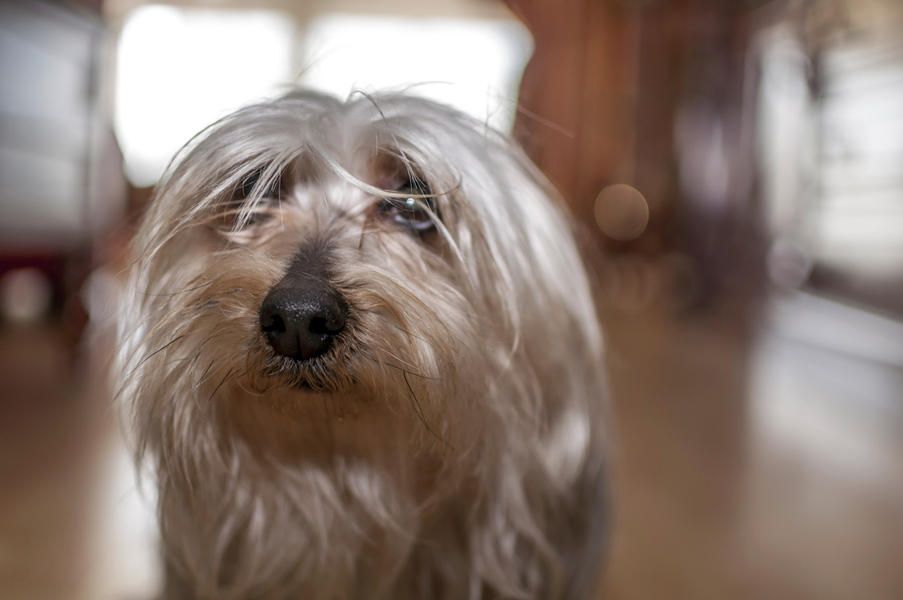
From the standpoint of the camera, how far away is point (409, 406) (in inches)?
34.0

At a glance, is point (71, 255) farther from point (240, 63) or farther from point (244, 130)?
point (240, 63)

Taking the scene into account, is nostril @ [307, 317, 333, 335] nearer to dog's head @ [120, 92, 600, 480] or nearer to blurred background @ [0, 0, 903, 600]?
dog's head @ [120, 92, 600, 480]

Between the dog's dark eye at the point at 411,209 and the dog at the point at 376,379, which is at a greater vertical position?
the dog's dark eye at the point at 411,209

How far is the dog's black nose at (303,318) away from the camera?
2.58 ft

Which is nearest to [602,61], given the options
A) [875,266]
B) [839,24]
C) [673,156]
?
[673,156]

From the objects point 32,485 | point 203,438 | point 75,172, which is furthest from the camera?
point 75,172

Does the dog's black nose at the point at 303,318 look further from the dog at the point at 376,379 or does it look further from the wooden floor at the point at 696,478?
the wooden floor at the point at 696,478

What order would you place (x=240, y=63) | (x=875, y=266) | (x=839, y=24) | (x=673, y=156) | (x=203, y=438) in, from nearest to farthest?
(x=203, y=438) → (x=875, y=266) → (x=839, y=24) → (x=673, y=156) → (x=240, y=63)

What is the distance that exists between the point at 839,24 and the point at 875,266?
0.91 m

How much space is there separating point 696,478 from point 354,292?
4.24ft

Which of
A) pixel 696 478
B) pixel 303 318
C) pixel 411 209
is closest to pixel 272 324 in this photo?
pixel 303 318

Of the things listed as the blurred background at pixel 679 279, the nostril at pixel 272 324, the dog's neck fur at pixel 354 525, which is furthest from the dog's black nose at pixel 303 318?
the blurred background at pixel 679 279

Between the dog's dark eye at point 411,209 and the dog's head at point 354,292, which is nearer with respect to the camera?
the dog's head at point 354,292

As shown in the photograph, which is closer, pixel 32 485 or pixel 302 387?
pixel 302 387
